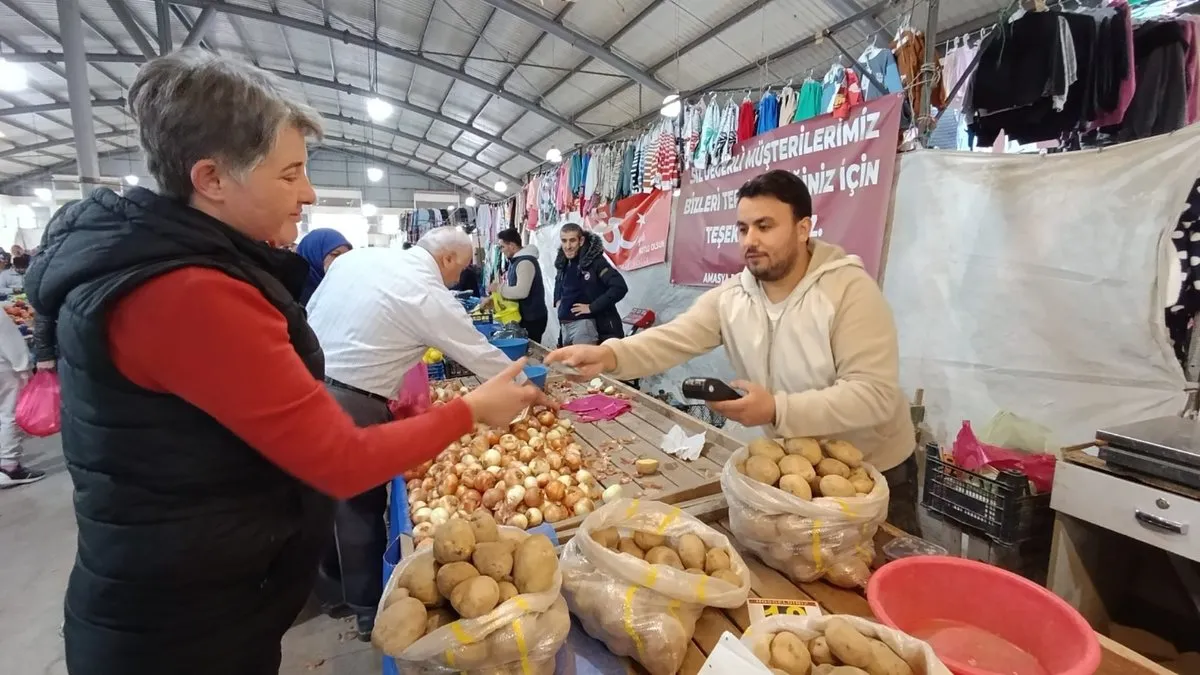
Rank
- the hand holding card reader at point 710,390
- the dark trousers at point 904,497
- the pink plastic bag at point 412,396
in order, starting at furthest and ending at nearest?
the pink plastic bag at point 412,396 < the dark trousers at point 904,497 < the hand holding card reader at point 710,390

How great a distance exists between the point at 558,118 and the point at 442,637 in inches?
497

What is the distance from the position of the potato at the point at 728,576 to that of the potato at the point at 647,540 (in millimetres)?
133

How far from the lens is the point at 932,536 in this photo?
292 centimetres

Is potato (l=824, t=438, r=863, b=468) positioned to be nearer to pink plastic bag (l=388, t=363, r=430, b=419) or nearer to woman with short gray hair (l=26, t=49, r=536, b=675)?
woman with short gray hair (l=26, t=49, r=536, b=675)

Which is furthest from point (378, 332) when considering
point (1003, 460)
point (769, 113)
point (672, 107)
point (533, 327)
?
point (672, 107)

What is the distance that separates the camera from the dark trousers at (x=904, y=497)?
194cm

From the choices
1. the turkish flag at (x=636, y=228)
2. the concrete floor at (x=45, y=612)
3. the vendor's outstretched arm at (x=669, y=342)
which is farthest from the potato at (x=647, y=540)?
the turkish flag at (x=636, y=228)

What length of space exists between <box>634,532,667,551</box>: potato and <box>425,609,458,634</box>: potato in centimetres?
41

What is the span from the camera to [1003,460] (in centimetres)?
244

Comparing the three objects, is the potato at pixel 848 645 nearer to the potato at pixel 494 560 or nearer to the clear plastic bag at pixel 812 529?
the clear plastic bag at pixel 812 529

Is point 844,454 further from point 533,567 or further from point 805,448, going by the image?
point 533,567

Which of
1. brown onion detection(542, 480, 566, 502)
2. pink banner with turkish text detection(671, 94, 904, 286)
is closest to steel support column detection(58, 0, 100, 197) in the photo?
pink banner with turkish text detection(671, 94, 904, 286)

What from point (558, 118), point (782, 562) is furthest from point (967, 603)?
point (558, 118)

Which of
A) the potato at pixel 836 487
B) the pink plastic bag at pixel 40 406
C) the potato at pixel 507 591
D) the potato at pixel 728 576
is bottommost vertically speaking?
the pink plastic bag at pixel 40 406
